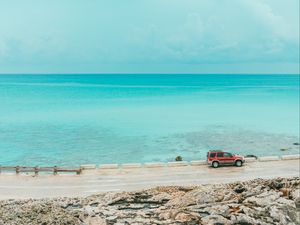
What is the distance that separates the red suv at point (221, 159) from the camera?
3375cm

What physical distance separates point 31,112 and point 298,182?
92.6 metres

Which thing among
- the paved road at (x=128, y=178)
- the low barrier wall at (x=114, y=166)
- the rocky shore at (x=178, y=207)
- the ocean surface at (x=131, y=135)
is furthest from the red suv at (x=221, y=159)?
the rocky shore at (x=178, y=207)

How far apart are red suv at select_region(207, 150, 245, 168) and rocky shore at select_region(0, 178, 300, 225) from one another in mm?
21115

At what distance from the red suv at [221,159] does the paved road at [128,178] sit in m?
0.53

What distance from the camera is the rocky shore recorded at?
10.9 meters

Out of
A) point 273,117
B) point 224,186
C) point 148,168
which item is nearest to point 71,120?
point 273,117

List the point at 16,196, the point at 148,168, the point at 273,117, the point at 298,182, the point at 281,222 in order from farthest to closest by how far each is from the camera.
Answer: the point at 273,117 → the point at 148,168 → the point at 16,196 → the point at 298,182 → the point at 281,222

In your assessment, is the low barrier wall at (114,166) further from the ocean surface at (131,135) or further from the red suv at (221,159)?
the ocean surface at (131,135)

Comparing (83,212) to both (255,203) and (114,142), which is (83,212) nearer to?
(255,203)

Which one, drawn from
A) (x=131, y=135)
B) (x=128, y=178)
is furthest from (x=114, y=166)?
(x=131, y=135)

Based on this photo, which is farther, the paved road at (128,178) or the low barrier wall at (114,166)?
the low barrier wall at (114,166)

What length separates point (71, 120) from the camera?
85875mm

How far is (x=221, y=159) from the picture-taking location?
1336 inches

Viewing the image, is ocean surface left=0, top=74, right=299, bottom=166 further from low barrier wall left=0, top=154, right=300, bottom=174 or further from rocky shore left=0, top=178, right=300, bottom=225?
rocky shore left=0, top=178, right=300, bottom=225
